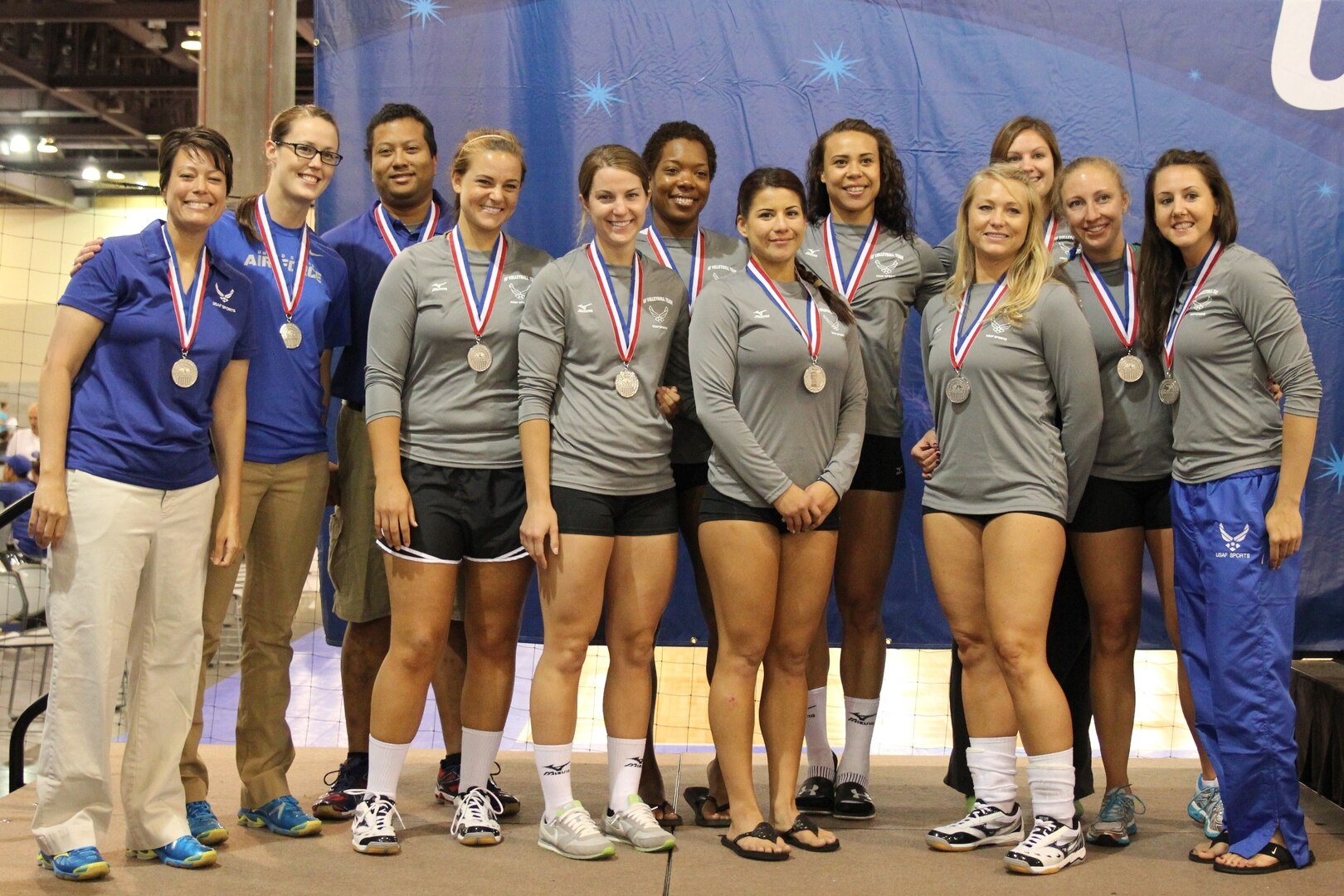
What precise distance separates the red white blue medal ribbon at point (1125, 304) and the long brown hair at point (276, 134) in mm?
2019

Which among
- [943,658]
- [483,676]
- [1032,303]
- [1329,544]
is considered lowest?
[943,658]

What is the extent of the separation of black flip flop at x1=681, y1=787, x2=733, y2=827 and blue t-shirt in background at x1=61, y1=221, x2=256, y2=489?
1558 mm

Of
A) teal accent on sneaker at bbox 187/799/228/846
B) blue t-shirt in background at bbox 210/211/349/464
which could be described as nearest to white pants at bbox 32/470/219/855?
teal accent on sneaker at bbox 187/799/228/846

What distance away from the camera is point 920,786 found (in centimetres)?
381

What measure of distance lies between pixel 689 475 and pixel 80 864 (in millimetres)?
1673

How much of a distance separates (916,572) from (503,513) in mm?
1712

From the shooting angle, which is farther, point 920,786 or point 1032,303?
point 920,786

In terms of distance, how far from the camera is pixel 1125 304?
3.13 metres

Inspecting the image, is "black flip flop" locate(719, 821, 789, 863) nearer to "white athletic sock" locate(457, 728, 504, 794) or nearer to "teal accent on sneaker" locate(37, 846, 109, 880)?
"white athletic sock" locate(457, 728, 504, 794)

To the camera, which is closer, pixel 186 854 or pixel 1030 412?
pixel 186 854

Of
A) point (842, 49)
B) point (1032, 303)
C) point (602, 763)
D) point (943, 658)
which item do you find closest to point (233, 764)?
point (602, 763)

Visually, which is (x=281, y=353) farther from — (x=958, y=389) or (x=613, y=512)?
(x=958, y=389)

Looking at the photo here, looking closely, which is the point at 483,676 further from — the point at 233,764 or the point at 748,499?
the point at 233,764

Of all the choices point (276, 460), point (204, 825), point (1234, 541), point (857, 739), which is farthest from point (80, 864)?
point (1234, 541)
